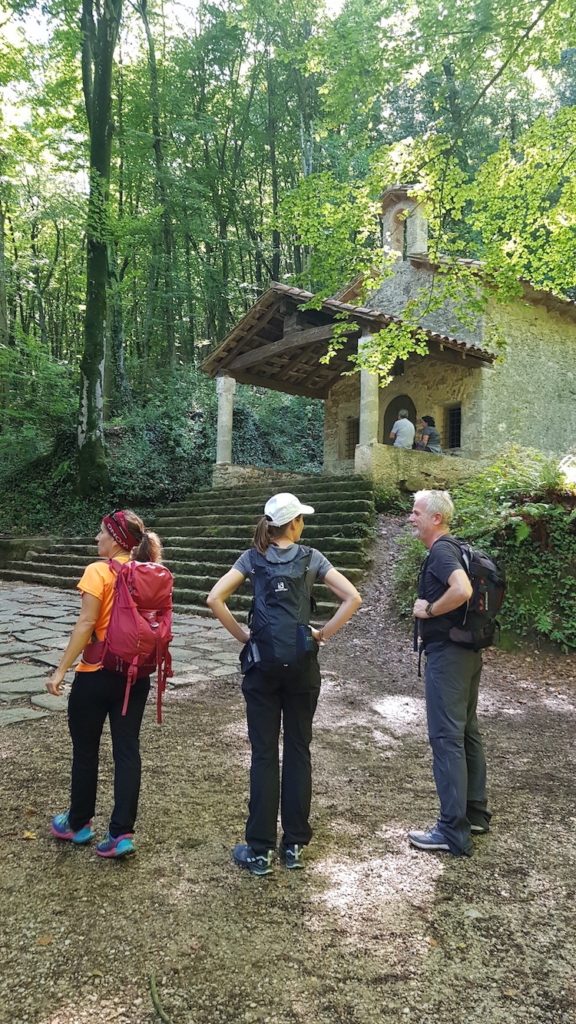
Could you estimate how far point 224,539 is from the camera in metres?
11.3

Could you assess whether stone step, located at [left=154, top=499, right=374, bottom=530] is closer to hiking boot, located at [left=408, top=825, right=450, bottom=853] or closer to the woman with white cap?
hiking boot, located at [left=408, top=825, right=450, bottom=853]

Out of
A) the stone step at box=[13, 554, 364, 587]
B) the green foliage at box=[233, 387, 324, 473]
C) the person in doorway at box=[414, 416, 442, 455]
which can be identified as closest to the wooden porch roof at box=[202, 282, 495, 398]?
the person in doorway at box=[414, 416, 442, 455]

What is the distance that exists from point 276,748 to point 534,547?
546 centimetres

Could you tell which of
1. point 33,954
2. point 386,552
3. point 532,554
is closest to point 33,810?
point 33,954

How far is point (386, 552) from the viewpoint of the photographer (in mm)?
9617

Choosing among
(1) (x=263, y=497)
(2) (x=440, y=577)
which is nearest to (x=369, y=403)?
(1) (x=263, y=497)

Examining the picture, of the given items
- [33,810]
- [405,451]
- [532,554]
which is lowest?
[33,810]

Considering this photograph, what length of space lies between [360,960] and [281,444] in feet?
62.1

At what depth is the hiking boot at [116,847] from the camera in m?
2.57

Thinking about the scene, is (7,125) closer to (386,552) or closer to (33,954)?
(386,552)

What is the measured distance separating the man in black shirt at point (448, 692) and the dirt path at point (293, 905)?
142 millimetres

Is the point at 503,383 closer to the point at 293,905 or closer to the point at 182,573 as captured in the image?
the point at 182,573

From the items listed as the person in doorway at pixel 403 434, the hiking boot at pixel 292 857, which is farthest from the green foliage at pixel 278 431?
the hiking boot at pixel 292 857

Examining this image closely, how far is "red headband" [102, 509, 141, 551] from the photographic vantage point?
275cm
